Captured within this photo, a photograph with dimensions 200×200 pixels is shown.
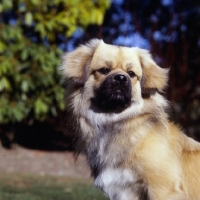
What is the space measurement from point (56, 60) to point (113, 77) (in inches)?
239

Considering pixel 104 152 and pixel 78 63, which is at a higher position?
pixel 78 63

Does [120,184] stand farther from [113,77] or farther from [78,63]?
[78,63]

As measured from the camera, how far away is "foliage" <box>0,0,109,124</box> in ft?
36.3

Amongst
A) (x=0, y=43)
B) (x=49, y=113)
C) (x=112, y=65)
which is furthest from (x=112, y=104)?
(x=49, y=113)

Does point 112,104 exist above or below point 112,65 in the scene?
below

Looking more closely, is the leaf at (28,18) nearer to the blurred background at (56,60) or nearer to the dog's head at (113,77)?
the blurred background at (56,60)

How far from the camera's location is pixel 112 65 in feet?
18.1

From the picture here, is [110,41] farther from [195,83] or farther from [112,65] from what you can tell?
[112,65]

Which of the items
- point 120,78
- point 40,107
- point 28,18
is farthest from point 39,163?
point 120,78

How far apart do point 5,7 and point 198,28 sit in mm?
4170

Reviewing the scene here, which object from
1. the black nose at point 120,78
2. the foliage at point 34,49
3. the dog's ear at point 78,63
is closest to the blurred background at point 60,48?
the foliage at point 34,49

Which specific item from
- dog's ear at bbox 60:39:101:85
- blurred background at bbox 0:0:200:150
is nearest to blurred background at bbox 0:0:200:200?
blurred background at bbox 0:0:200:150

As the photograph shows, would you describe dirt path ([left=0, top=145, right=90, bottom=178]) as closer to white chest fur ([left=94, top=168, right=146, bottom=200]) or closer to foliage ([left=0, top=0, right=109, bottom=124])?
foliage ([left=0, top=0, right=109, bottom=124])

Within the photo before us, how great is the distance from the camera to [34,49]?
1129 centimetres
